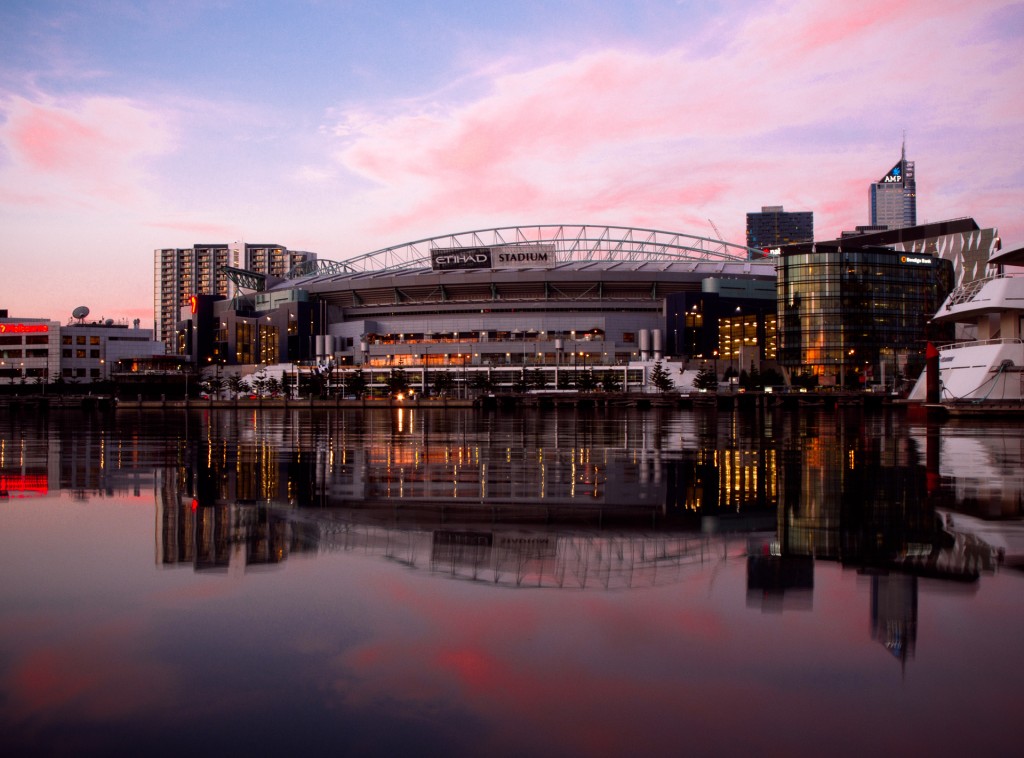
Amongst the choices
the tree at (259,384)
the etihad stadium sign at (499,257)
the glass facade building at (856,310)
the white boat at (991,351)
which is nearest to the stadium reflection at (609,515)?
the white boat at (991,351)

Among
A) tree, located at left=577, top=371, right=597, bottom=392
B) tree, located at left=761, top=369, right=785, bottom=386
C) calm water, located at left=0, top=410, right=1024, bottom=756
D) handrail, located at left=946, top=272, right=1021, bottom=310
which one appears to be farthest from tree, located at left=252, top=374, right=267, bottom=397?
calm water, located at left=0, top=410, right=1024, bottom=756

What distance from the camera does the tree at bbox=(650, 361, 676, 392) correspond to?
141m

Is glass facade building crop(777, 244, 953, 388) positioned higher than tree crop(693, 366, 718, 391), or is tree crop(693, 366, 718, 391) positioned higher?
glass facade building crop(777, 244, 953, 388)

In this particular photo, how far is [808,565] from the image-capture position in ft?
30.8

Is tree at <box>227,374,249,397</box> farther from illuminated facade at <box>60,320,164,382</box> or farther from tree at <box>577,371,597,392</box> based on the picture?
tree at <box>577,371,597,392</box>

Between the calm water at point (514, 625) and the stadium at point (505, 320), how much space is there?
139 meters

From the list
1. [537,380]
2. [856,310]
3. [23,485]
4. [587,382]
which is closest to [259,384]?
[537,380]

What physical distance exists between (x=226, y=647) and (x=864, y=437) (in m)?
36.0

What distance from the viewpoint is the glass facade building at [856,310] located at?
14700cm

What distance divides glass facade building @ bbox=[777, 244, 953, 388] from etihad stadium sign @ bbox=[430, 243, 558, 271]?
42681 mm

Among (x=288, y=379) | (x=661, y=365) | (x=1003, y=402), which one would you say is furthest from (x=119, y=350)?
(x=1003, y=402)

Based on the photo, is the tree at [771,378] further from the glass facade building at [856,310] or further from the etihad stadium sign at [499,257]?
the etihad stadium sign at [499,257]

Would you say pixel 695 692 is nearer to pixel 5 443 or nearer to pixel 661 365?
pixel 5 443

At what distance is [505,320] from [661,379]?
1523 inches
